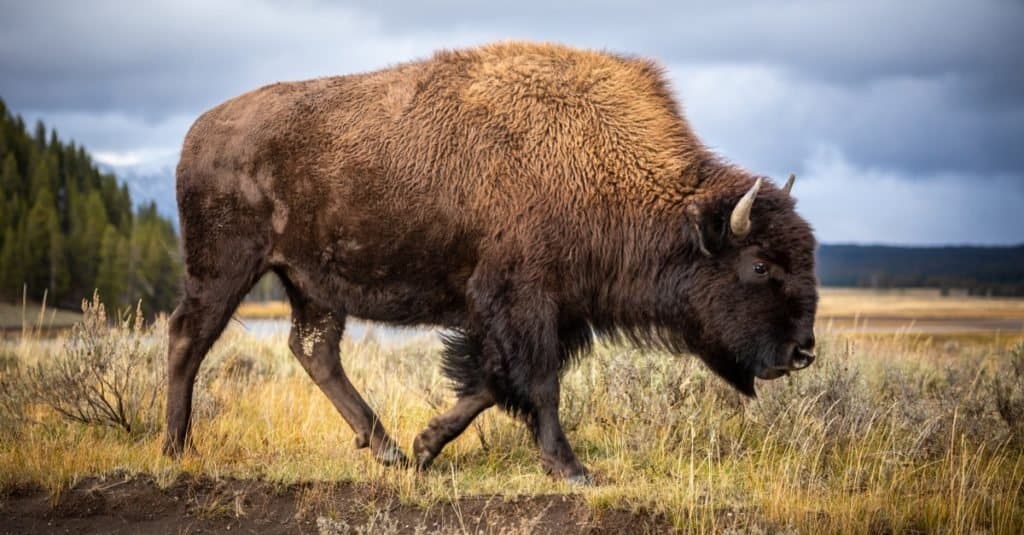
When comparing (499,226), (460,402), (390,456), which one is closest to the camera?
(499,226)

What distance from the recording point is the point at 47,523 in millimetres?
5148

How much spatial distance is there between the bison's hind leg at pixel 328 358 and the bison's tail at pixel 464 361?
0.66m

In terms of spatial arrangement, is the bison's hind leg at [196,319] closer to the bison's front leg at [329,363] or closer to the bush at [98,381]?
the bison's front leg at [329,363]

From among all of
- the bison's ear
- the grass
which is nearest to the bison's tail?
the bison's ear

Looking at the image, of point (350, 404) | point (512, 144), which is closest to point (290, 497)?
point (350, 404)

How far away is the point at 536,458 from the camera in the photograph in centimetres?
637

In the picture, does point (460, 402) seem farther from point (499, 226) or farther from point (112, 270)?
point (112, 270)

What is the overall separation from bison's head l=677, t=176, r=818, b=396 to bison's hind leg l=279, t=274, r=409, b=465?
2.31m

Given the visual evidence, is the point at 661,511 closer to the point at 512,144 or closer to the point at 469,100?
the point at 512,144

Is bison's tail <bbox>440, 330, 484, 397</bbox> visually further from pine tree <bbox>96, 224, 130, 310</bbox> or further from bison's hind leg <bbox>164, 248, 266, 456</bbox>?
pine tree <bbox>96, 224, 130, 310</bbox>

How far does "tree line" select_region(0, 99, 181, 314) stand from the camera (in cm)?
5734

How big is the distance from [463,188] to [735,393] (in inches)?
119

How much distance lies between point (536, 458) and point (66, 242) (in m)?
60.8

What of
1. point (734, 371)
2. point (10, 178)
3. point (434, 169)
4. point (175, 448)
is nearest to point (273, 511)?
point (175, 448)
